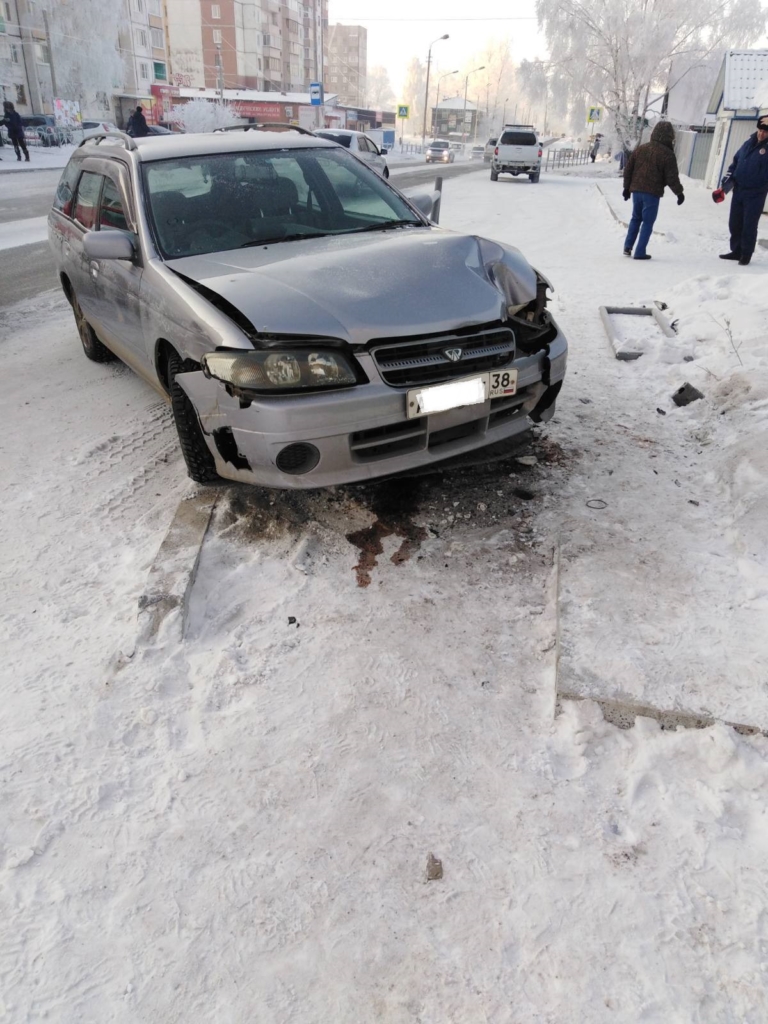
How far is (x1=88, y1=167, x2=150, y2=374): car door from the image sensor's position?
13.1 feet

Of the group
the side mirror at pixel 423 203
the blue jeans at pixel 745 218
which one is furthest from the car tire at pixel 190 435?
the blue jeans at pixel 745 218

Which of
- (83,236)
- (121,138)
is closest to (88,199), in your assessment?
(83,236)

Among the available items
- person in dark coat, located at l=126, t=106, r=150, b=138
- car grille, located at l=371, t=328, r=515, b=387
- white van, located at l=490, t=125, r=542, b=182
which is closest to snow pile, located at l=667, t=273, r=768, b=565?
car grille, located at l=371, t=328, r=515, b=387

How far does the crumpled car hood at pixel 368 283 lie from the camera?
3.09m

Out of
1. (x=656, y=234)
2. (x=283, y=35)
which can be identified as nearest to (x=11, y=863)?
(x=656, y=234)

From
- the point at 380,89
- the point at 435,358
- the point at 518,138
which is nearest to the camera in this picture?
the point at 435,358

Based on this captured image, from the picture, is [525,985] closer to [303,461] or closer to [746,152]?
[303,461]

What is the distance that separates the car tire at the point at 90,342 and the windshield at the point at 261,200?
6.08 ft

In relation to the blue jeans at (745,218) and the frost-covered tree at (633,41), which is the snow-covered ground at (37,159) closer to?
the blue jeans at (745,218)

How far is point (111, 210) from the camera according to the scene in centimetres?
444

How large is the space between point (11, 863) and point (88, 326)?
15.3ft

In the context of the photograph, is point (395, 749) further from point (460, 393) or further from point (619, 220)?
point (619, 220)

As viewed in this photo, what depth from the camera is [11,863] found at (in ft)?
6.40

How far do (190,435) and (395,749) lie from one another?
192 centimetres
